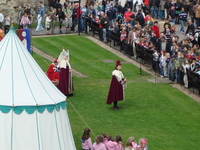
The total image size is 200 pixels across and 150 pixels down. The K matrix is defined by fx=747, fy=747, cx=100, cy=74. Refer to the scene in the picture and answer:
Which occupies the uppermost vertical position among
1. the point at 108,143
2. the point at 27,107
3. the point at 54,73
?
the point at 27,107

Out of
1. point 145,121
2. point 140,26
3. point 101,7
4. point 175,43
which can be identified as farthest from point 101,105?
point 101,7

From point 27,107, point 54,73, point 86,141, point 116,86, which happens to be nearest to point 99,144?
point 86,141

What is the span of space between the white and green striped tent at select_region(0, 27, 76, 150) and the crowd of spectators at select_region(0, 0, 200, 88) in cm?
1151

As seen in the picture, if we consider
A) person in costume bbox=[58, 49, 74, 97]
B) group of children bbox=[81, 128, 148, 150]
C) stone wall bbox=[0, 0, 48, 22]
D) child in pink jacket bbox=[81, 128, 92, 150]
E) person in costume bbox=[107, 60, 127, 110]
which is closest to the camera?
group of children bbox=[81, 128, 148, 150]

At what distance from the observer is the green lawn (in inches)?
1096

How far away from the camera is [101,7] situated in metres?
49.3

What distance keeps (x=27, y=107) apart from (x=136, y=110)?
9.09m

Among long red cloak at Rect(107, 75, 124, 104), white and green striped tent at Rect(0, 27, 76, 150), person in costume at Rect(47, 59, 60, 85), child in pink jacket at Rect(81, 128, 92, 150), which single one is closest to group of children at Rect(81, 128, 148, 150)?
child in pink jacket at Rect(81, 128, 92, 150)

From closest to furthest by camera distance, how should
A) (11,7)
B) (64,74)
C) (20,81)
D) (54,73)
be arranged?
1. (20,81)
2. (54,73)
3. (64,74)
4. (11,7)

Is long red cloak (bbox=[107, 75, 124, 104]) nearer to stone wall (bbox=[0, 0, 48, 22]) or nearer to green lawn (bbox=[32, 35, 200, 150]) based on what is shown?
green lawn (bbox=[32, 35, 200, 150])

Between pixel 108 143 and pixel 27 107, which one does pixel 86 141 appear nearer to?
pixel 108 143

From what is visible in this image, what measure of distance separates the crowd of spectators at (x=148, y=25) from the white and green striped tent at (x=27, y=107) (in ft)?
37.8

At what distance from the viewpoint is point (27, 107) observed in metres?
22.8

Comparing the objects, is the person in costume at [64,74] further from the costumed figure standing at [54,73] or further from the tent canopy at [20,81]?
the tent canopy at [20,81]
